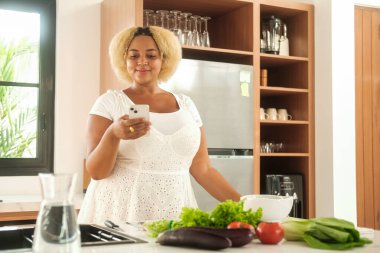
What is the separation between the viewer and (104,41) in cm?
362

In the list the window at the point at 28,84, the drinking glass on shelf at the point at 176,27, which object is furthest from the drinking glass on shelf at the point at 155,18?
the window at the point at 28,84

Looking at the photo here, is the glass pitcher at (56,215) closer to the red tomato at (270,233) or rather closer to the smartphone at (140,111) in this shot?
the red tomato at (270,233)

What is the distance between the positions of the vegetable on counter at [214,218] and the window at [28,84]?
2331mm

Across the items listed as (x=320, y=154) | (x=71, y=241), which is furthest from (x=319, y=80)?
(x=71, y=241)

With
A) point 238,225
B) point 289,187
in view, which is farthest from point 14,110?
point 238,225

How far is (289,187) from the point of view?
12.7ft

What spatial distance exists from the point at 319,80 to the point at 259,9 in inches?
26.5

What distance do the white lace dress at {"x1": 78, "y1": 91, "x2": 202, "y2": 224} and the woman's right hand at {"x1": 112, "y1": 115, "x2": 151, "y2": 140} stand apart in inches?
6.0

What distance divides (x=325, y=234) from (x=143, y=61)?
109cm

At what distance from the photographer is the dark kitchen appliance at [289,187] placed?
3.84m

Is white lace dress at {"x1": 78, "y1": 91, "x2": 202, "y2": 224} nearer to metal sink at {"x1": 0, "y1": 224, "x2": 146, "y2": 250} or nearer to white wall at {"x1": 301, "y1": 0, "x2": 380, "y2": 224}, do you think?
metal sink at {"x1": 0, "y1": 224, "x2": 146, "y2": 250}

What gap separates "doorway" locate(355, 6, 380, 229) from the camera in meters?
4.04

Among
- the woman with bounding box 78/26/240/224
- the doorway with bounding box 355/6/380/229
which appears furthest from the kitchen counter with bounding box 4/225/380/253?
the doorway with bounding box 355/6/380/229

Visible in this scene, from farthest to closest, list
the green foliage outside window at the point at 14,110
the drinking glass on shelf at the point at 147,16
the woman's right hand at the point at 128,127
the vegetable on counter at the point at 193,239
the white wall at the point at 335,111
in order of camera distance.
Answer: the white wall at the point at 335,111 → the green foliage outside window at the point at 14,110 → the drinking glass on shelf at the point at 147,16 → the woman's right hand at the point at 128,127 → the vegetable on counter at the point at 193,239
